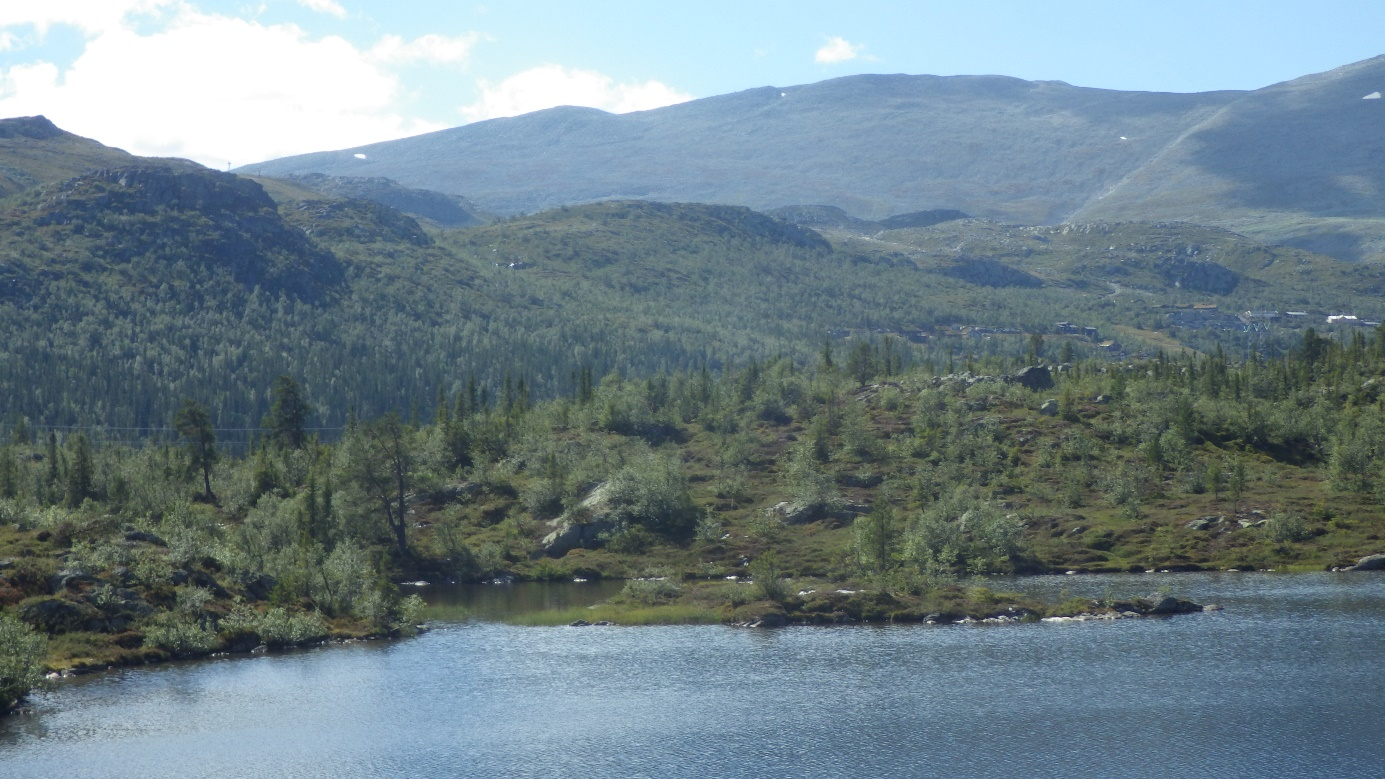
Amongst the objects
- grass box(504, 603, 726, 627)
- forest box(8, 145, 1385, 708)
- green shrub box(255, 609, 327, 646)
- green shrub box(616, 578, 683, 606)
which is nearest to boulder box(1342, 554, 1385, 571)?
forest box(8, 145, 1385, 708)

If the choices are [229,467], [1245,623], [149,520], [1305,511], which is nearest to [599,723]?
[1245,623]

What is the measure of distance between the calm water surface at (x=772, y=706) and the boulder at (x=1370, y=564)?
22220 millimetres

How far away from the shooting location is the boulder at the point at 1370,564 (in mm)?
120875

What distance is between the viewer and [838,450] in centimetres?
17412

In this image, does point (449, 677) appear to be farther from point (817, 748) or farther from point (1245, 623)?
point (1245, 623)

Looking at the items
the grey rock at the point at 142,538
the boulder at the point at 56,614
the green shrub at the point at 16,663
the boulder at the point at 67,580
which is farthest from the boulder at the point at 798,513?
the green shrub at the point at 16,663

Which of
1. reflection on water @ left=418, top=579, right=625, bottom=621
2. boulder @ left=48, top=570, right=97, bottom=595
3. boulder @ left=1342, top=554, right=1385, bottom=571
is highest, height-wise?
boulder @ left=48, top=570, right=97, bottom=595

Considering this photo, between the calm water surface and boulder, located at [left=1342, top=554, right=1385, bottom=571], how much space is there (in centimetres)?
2222

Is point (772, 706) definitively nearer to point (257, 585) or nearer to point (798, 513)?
point (257, 585)

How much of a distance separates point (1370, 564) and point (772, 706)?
242ft

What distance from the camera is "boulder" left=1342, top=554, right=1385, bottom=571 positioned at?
397 ft

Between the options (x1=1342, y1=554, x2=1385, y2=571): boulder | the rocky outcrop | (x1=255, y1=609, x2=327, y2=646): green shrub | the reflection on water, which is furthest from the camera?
the rocky outcrop

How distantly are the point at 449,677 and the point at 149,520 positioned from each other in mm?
59194

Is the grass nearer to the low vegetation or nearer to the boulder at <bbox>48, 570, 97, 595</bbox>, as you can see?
the low vegetation
